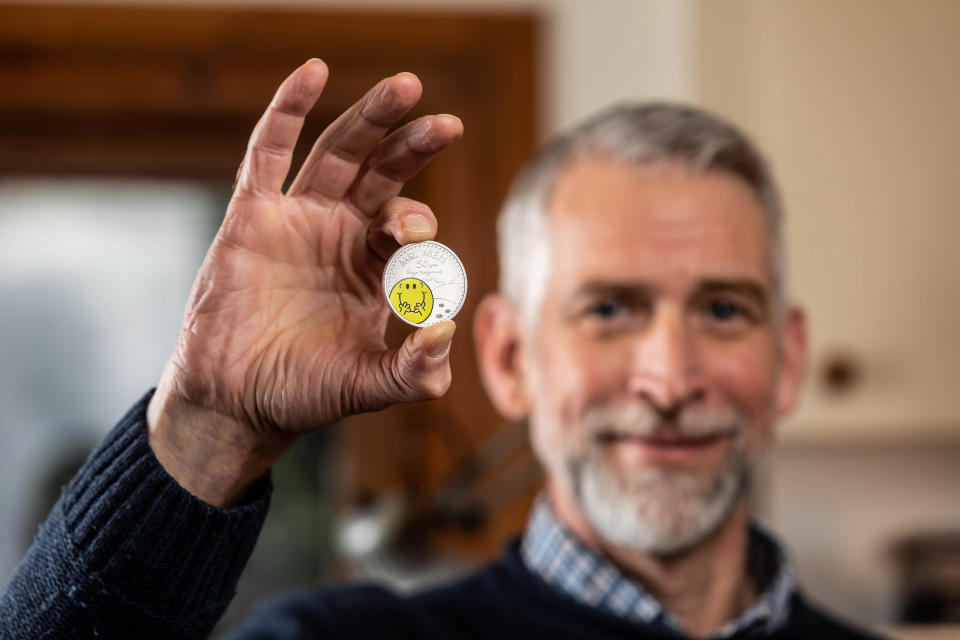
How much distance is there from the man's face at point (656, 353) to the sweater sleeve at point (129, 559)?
1.69 ft

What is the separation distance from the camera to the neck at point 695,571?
122cm

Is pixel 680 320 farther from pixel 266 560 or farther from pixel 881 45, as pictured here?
pixel 266 560

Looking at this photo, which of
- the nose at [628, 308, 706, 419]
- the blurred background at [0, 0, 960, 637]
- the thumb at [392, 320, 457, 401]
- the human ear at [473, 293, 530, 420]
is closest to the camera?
the thumb at [392, 320, 457, 401]

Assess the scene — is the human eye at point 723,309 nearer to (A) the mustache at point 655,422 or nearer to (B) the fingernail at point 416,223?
(A) the mustache at point 655,422

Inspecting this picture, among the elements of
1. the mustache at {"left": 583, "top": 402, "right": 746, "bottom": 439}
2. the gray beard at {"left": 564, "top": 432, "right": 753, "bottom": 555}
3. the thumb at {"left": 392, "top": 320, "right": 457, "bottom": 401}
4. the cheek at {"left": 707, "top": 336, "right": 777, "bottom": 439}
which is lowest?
the gray beard at {"left": 564, "top": 432, "right": 753, "bottom": 555}

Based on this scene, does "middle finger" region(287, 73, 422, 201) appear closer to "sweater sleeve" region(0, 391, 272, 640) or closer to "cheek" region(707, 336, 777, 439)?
"sweater sleeve" region(0, 391, 272, 640)

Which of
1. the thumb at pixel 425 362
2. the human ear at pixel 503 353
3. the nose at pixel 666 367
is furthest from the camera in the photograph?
the human ear at pixel 503 353

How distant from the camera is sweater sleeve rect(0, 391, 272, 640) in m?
0.71

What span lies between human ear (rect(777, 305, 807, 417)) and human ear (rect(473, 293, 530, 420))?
0.97 ft

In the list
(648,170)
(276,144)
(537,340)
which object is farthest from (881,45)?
(276,144)

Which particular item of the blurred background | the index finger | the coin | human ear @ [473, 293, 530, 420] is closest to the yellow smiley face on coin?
the coin

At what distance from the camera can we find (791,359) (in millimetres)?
1363

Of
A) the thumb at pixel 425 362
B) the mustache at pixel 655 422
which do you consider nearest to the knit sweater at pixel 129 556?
the thumb at pixel 425 362

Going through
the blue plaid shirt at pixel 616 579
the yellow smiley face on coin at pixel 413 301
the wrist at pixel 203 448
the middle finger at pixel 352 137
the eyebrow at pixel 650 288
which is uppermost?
the middle finger at pixel 352 137
